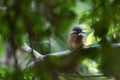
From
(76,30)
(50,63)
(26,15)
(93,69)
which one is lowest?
(93,69)

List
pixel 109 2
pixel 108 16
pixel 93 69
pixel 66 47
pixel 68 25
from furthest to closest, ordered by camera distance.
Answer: pixel 66 47 < pixel 93 69 < pixel 109 2 < pixel 108 16 < pixel 68 25

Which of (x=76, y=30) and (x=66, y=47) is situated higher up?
(x=76, y=30)

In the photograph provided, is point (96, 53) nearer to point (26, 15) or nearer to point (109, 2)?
point (26, 15)

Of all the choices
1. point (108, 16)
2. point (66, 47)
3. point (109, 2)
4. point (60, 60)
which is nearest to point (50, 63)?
point (60, 60)

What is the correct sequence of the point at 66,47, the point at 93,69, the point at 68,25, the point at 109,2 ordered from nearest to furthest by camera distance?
the point at 68,25 < the point at 109,2 < the point at 93,69 < the point at 66,47

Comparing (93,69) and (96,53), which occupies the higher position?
(96,53)

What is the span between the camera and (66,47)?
3.05 meters

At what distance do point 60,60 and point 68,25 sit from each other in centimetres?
8

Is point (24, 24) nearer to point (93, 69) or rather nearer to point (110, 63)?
point (110, 63)

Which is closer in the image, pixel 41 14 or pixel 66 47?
pixel 41 14

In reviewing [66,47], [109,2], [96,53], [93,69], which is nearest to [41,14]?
[96,53]

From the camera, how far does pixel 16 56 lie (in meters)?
0.62

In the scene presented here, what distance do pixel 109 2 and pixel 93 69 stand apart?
180 centimetres

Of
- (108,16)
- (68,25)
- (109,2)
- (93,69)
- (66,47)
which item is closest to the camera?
(68,25)
